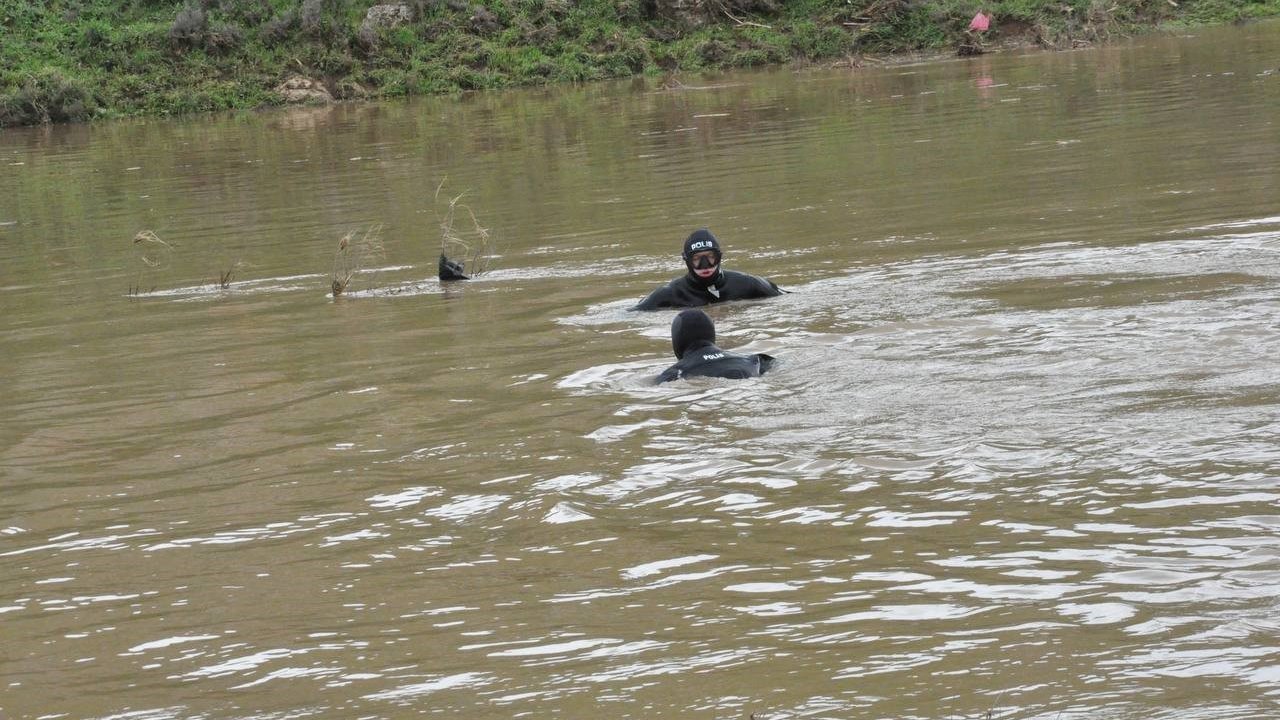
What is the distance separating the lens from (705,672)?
15.5 ft

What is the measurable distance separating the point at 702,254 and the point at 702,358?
2569mm

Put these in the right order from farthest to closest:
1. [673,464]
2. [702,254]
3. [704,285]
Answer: [704,285] → [702,254] → [673,464]

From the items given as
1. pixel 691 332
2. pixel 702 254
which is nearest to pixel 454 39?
pixel 702 254

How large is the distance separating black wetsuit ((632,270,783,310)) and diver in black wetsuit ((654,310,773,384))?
82.6 inches

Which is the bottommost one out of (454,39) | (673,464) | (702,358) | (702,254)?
(673,464)

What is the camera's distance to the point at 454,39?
133ft

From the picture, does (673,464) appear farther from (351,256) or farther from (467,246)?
(351,256)

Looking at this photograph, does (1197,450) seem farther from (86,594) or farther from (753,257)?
(753,257)

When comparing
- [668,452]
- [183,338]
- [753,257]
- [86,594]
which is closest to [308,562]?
[86,594]

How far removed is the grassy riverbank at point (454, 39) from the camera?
38.0 metres

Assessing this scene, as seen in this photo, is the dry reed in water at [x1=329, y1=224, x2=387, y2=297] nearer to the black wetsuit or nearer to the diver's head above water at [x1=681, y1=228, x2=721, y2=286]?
the black wetsuit

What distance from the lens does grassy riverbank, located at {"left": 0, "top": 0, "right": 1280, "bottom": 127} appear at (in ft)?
125

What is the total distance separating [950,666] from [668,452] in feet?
10.1

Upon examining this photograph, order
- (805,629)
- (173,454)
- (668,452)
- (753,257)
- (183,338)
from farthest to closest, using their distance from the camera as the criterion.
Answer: (753,257) → (183,338) → (173,454) → (668,452) → (805,629)
